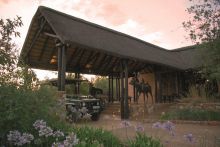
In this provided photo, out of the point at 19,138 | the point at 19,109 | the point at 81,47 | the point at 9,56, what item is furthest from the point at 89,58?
the point at 19,138

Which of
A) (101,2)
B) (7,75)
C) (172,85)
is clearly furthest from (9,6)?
(172,85)

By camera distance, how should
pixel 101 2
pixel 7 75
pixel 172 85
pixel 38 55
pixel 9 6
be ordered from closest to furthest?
pixel 7 75 → pixel 9 6 → pixel 101 2 → pixel 38 55 → pixel 172 85

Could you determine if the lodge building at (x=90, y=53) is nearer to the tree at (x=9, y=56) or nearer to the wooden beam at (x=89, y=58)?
the wooden beam at (x=89, y=58)

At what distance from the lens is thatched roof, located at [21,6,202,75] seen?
12.7 metres

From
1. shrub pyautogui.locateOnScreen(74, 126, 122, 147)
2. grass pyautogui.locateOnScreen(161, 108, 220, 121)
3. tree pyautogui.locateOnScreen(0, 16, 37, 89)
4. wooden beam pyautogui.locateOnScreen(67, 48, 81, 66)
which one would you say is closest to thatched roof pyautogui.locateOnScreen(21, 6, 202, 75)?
wooden beam pyautogui.locateOnScreen(67, 48, 81, 66)

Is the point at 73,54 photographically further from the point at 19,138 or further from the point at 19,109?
the point at 19,138

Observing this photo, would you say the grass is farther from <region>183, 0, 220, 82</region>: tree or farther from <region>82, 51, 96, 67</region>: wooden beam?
<region>82, 51, 96, 67</region>: wooden beam

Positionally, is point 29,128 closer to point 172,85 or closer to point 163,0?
point 163,0

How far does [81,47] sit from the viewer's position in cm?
1172

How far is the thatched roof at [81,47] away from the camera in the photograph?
12681 mm

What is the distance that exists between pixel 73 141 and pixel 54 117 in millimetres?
2923

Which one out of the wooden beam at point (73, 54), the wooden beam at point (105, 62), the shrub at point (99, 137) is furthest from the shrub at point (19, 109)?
the wooden beam at point (105, 62)

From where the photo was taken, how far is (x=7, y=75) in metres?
6.00

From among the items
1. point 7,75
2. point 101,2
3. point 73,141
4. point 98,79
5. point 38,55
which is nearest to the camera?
point 73,141
